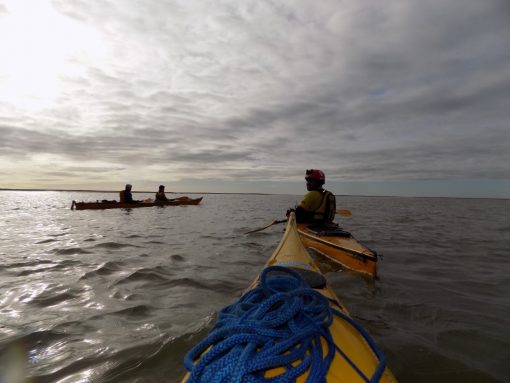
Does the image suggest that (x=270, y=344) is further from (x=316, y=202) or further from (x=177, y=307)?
(x=316, y=202)

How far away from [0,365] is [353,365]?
355cm

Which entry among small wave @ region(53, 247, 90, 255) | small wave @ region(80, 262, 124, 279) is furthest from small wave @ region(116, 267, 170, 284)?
small wave @ region(53, 247, 90, 255)

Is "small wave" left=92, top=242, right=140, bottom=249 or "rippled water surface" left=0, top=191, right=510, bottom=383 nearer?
"rippled water surface" left=0, top=191, right=510, bottom=383

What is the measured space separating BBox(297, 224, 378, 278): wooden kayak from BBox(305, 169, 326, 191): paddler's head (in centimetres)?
134

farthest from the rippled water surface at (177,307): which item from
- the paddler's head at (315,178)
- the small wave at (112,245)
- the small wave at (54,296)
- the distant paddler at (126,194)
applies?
the distant paddler at (126,194)

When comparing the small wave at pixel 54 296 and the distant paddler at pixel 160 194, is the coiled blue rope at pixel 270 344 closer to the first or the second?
the small wave at pixel 54 296

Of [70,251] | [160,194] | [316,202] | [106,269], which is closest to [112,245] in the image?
[70,251]

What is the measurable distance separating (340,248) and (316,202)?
2.33 metres

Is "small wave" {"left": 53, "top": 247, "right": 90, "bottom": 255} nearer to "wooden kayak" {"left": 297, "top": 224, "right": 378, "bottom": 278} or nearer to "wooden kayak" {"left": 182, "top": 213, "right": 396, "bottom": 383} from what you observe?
"wooden kayak" {"left": 297, "top": 224, "right": 378, "bottom": 278}

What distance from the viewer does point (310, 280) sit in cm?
349

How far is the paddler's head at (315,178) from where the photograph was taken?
9.09m

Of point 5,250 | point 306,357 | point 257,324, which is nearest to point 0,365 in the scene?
point 257,324

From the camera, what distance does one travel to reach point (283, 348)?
1.76 m

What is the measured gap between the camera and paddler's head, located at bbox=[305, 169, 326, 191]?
9.09 metres
